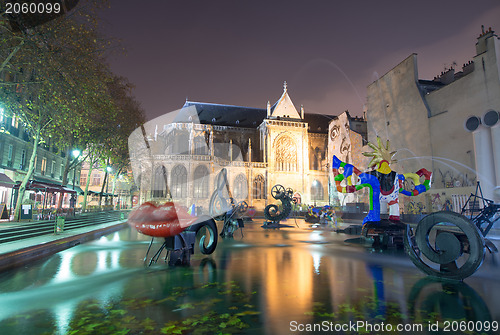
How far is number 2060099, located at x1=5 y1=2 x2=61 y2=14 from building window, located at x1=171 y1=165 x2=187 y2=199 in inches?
1327

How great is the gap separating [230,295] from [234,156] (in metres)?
48.1

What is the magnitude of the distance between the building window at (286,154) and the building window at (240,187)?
7.41 meters

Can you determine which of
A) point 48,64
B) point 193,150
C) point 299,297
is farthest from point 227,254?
point 193,150

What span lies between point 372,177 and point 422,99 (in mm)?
21564

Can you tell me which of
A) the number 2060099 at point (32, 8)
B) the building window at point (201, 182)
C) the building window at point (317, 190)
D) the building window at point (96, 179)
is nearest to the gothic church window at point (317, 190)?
the building window at point (317, 190)

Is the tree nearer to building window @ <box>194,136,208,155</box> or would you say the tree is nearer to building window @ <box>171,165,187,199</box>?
building window @ <box>171,165,187,199</box>

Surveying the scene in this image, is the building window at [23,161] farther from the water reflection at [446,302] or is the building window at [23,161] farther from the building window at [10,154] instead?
the water reflection at [446,302]

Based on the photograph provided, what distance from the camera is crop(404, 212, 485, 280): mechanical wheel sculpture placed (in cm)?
524

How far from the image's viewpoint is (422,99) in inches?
1054

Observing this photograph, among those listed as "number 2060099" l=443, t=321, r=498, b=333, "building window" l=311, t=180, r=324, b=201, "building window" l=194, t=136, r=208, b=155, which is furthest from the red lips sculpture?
"building window" l=311, t=180, r=324, b=201

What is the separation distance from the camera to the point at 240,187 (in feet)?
163

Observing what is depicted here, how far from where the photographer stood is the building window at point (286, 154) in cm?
5300

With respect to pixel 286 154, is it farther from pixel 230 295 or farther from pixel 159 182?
pixel 230 295

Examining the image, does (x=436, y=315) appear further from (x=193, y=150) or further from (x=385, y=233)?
(x=193, y=150)
